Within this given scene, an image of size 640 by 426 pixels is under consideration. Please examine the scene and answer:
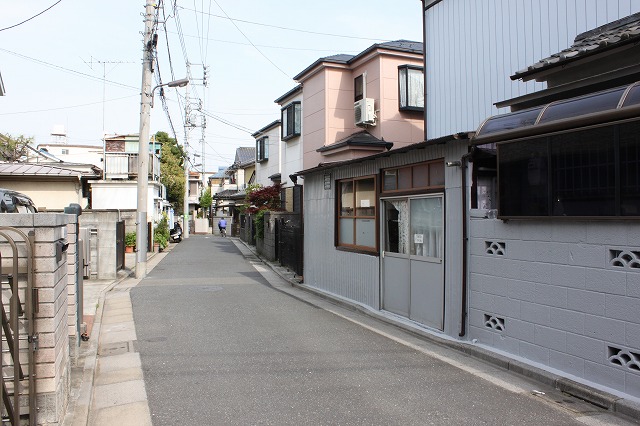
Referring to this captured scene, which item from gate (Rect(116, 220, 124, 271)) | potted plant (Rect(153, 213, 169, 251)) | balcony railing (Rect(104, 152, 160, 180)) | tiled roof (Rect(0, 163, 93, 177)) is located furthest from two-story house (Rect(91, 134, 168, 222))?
gate (Rect(116, 220, 124, 271))

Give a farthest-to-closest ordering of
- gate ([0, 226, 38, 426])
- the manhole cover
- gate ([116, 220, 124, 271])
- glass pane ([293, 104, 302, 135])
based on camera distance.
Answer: glass pane ([293, 104, 302, 135]) → gate ([116, 220, 124, 271]) → the manhole cover → gate ([0, 226, 38, 426])

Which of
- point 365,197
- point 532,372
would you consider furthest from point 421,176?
point 532,372

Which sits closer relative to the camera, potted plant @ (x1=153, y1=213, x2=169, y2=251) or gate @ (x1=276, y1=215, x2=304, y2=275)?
gate @ (x1=276, y1=215, x2=304, y2=275)

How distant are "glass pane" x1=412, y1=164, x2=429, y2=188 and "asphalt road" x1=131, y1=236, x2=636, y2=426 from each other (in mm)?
2599

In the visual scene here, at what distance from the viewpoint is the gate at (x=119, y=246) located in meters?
16.5

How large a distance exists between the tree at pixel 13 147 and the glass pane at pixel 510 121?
26747 mm

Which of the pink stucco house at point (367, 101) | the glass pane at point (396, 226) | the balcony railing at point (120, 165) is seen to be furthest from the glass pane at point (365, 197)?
the balcony railing at point (120, 165)

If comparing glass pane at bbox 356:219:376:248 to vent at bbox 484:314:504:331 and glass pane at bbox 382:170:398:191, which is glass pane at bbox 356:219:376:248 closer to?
glass pane at bbox 382:170:398:191

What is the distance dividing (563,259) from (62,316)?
539 cm

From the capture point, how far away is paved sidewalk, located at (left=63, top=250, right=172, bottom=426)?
16.3ft

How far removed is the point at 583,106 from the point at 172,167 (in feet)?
130

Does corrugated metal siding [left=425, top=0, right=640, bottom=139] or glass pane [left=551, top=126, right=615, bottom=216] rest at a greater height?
corrugated metal siding [left=425, top=0, right=640, bottom=139]

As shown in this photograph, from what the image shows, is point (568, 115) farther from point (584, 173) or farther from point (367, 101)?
point (367, 101)

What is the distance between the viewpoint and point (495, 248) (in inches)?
277
